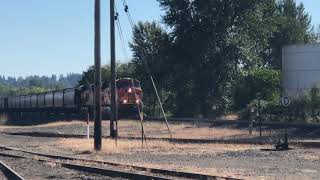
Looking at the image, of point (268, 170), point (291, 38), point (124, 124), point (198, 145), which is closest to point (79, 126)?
point (124, 124)

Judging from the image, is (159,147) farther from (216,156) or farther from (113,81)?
(113,81)

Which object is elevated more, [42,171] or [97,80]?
[97,80]

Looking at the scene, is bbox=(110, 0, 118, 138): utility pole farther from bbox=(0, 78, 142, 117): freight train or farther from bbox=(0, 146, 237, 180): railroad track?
bbox=(0, 146, 237, 180): railroad track

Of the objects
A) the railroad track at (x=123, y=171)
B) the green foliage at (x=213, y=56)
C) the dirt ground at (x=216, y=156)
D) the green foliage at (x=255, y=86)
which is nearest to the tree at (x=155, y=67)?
→ the green foliage at (x=213, y=56)

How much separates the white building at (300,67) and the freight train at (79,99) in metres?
15.2

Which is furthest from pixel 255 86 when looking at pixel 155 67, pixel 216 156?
pixel 216 156

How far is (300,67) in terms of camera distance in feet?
197

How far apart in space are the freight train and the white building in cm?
1522

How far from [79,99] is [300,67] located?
21.8 m

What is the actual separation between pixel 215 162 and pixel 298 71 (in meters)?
42.9

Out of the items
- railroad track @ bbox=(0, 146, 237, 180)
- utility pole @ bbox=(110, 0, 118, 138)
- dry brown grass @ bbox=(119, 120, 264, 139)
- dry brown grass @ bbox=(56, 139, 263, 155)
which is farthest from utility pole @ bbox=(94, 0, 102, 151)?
dry brown grass @ bbox=(119, 120, 264, 139)

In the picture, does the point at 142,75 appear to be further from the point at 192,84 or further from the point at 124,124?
the point at 124,124

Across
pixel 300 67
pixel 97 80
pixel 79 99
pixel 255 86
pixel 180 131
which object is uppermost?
pixel 300 67

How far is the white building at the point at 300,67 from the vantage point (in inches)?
2292
